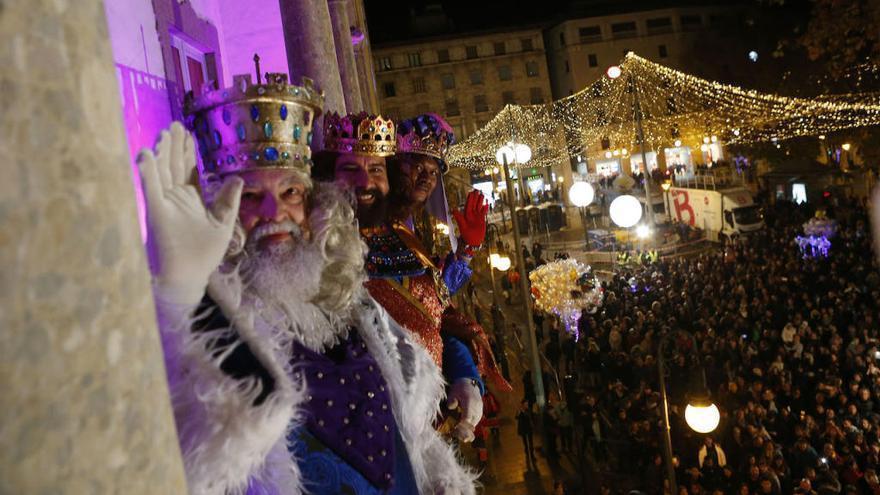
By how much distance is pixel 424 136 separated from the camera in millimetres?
5062

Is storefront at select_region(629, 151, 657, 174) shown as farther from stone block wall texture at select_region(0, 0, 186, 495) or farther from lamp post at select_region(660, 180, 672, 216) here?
stone block wall texture at select_region(0, 0, 186, 495)

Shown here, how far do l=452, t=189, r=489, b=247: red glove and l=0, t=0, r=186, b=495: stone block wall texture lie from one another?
3929 millimetres

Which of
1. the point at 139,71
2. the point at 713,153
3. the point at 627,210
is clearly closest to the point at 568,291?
the point at 627,210

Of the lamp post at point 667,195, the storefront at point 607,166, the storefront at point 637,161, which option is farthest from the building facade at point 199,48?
the storefront at point 607,166

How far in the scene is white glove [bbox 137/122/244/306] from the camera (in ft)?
6.29

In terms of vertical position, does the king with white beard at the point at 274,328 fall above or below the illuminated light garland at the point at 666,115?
below

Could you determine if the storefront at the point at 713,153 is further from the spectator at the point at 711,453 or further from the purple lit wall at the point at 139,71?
the purple lit wall at the point at 139,71

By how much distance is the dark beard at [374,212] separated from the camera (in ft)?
13.8

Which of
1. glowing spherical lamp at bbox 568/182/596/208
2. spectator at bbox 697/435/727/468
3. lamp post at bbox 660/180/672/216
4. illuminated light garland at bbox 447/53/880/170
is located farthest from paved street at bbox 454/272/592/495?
lamp post at bbox 660/180/672/216

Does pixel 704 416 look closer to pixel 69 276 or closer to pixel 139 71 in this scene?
pixel 139 71

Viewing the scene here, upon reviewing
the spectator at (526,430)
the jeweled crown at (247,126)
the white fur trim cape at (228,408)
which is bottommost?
the spectator at (526,430)

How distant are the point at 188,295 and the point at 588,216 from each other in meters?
38.2

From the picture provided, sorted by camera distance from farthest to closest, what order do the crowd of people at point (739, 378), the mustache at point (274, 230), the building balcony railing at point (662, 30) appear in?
the building balcony railing at point (662, 30) → the crowd of people at point (739, 378) → the mustache at point (274, 230)

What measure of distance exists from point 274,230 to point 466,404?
5.46ft
